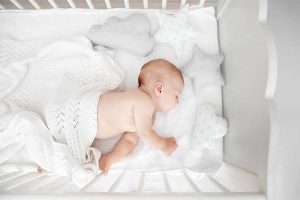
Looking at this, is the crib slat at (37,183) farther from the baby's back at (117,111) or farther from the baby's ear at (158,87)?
the baby's ear at (158,87)

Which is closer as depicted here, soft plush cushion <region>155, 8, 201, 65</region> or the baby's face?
the baby's face

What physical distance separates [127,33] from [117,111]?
366 mm

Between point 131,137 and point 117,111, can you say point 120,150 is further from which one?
point 117,111

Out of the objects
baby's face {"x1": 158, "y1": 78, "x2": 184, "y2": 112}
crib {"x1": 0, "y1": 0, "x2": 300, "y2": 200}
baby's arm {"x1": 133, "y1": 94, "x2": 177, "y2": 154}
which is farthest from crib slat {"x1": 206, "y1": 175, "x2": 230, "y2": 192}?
baby's face {"x1": 158, "y1": 78, "x2": 184, "y2": 112}

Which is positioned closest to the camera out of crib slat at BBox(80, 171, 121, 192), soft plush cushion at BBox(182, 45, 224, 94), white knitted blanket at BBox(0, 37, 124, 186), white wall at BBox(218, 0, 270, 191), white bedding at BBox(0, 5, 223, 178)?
white wall at BBox(218, 0, 270, 191)

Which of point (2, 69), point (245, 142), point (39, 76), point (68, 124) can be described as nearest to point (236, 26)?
point (245, 142)

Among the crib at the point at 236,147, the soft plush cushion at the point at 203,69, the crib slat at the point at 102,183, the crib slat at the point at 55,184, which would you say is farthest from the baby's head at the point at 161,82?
the crib slat at the point at 55,184

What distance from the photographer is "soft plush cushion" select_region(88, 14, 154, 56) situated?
163 centimetres

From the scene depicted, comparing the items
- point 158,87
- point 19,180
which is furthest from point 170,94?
point 19,180

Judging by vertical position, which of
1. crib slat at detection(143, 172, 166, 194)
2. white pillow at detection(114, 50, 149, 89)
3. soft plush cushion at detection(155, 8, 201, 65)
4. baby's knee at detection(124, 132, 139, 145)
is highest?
soft plush cushion at detection(155, 8, 201, 65)

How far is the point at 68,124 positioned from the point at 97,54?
355mm

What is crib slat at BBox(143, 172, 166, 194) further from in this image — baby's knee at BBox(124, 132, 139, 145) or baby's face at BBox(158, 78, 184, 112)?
baby's face at BBox(158, 78, 184, 112)

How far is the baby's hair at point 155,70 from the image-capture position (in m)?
1.52

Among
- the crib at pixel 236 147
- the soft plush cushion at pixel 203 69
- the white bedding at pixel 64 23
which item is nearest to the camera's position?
the crib at pixel 236 147
